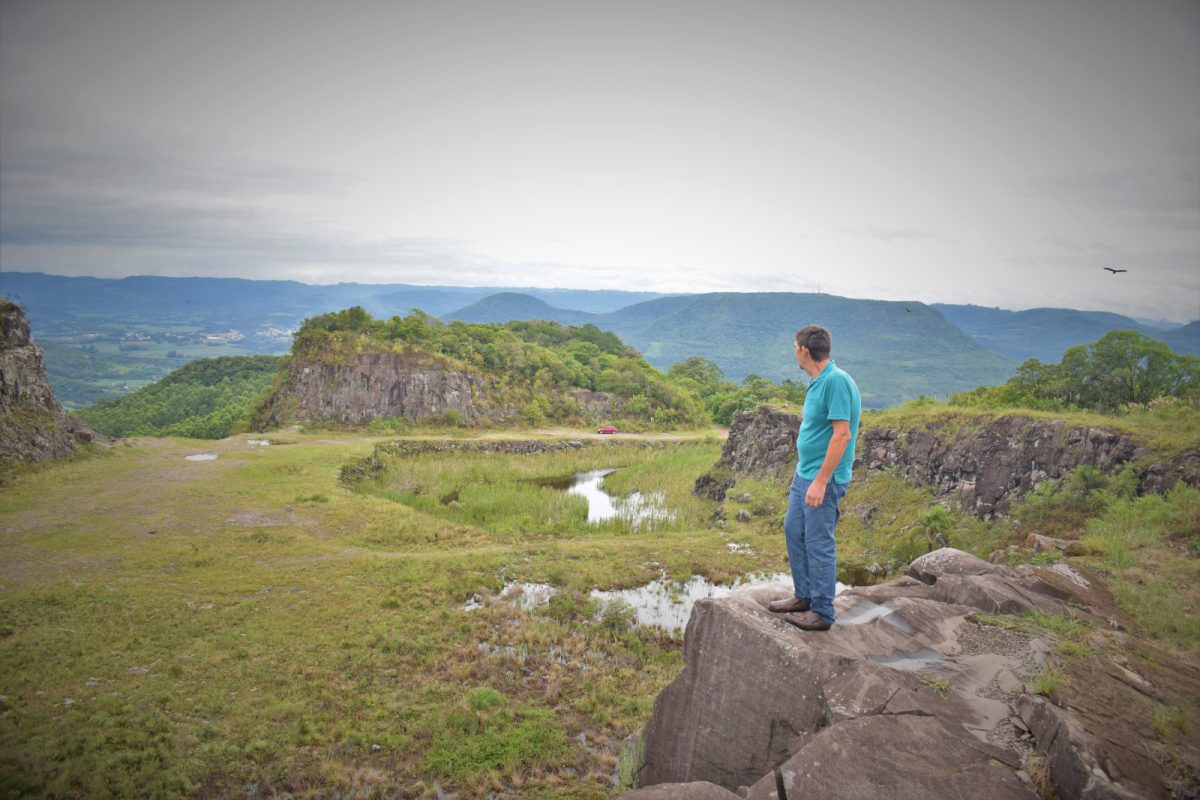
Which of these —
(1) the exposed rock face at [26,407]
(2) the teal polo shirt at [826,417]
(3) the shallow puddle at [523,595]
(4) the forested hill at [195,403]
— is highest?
(2) the teal polo shirt at [826,417]

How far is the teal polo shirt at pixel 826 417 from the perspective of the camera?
20.5ft

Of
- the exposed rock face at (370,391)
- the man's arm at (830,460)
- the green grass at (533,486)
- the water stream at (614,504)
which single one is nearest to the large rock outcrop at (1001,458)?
the green grass at (533,486)

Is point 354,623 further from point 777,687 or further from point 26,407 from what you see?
point 26,407

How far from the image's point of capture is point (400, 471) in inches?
1299

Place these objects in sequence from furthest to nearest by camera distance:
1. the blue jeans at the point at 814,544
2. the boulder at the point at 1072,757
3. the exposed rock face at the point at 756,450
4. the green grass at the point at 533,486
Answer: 1. the exposed rock face at the point at 756,450
2. the green grass at the point at 533,486
3. the blue jeans at the point at 814,544
4. the boulder at the point at 1072,757

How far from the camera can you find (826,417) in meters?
6.40

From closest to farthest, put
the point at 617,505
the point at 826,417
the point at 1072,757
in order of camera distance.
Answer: the point at 1072,757 < the point at 826,417 < the point at 617,505

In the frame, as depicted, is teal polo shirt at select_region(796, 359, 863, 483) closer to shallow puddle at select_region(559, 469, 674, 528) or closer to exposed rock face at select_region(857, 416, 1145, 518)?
exposed rock face at select_region(857, 416, 1145, 518)

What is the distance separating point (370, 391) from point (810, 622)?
151 ft

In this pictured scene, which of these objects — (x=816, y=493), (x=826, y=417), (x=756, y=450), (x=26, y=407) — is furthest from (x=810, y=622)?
(x=26, y=407)

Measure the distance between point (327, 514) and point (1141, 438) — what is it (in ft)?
85.1

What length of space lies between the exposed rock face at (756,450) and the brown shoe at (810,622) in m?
20.8

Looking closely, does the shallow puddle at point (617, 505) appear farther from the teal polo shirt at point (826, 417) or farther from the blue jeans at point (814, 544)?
the teal polo shirt at point (826, 417)

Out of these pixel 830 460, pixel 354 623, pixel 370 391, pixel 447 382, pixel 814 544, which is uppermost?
pixel 830 460
